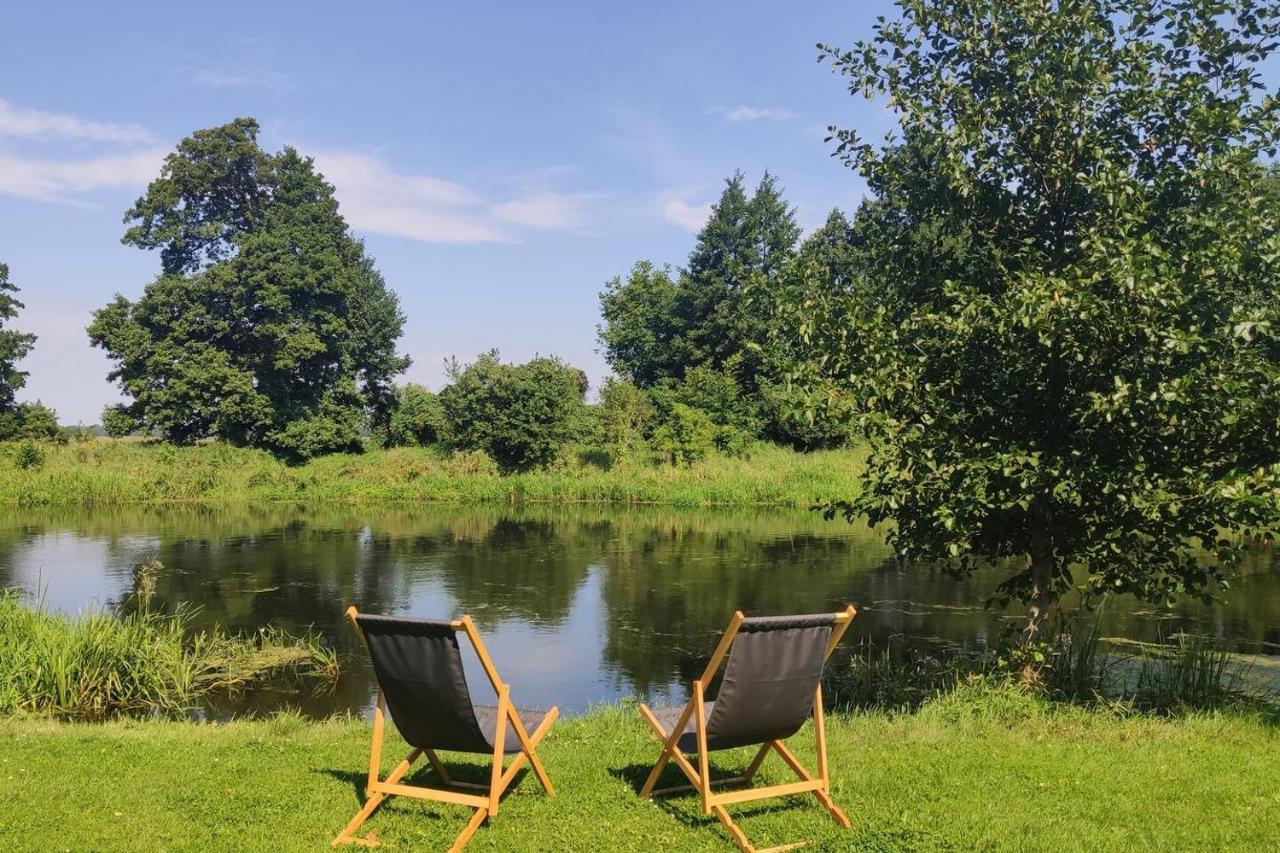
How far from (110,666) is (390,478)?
27.8 m

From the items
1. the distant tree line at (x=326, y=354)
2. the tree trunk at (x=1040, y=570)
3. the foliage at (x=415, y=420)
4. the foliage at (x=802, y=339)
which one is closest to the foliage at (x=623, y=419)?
the distant tree line at (x=326, y=354)

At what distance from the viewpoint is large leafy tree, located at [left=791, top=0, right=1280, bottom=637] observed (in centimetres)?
627

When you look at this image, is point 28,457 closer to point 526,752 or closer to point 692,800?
point 526,752

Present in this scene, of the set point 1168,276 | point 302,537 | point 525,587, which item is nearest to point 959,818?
point 1168,276

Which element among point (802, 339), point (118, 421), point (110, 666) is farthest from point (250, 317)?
point (802, 339)

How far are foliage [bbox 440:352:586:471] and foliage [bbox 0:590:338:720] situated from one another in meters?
25.2

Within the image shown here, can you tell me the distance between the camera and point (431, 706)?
4.46 metres

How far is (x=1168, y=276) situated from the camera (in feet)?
19.6

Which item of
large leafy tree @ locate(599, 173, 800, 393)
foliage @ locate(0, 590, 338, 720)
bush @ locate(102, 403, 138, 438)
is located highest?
large leafy tree @ locate(599, 173, 800, 393)

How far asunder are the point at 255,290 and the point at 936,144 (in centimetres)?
3823

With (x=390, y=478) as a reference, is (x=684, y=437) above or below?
above

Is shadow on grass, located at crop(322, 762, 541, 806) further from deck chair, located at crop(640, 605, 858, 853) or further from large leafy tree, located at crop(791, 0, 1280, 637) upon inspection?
large leafy tree, located at crop(791, 0, 1280, 637)

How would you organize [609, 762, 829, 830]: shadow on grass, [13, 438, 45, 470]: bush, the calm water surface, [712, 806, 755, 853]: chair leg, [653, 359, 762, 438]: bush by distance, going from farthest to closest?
[653, 359, 762, 438]: bush < [13, 438, 45, 470]: bush < the calm water surface < [609, 762, 829, 830]: shadow on grass < [712, 806, 755, 853]: chair leg

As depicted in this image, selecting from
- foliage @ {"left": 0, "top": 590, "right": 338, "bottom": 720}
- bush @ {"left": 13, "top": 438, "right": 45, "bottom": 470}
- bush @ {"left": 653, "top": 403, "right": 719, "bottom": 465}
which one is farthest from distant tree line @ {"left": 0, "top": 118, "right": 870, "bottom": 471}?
foliage @ {"left": 0, "top": 590, "right": 338, "bottom": 720}
